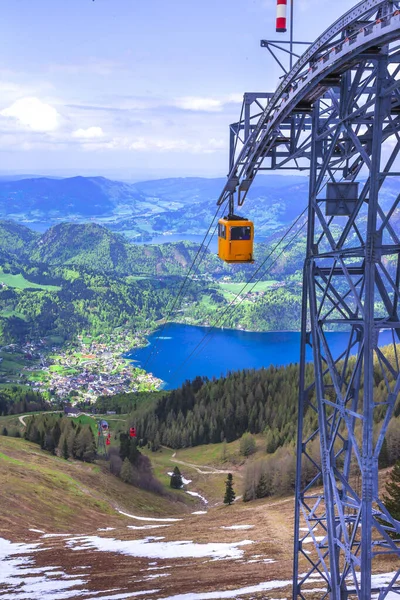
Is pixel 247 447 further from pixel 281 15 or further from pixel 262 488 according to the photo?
pixel 281 15

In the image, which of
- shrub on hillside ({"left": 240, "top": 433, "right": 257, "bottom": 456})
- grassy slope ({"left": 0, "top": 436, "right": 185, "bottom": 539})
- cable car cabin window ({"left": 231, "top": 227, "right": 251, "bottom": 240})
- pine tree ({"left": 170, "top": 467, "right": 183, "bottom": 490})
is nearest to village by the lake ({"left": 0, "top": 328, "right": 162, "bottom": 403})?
shrub on hillside ({"left": 240, "top": 433, "right": 257, "bottom": 456})

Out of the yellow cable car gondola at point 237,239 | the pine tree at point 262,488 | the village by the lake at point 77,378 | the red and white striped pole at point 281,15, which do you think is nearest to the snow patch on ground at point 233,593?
the yellow cable car gondola at point 237,239

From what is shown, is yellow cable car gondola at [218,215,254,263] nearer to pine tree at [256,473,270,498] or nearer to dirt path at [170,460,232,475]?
pine tree at [256,473,270,498]

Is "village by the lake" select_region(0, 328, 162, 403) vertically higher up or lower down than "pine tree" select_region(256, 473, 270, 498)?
lower down

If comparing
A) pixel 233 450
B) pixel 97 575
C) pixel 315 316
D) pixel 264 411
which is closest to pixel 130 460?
pixel 233 450

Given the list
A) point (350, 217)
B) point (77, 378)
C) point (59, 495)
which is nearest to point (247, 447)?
point (59, 495)

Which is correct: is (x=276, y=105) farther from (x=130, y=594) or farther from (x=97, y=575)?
(x=97, y=575)
